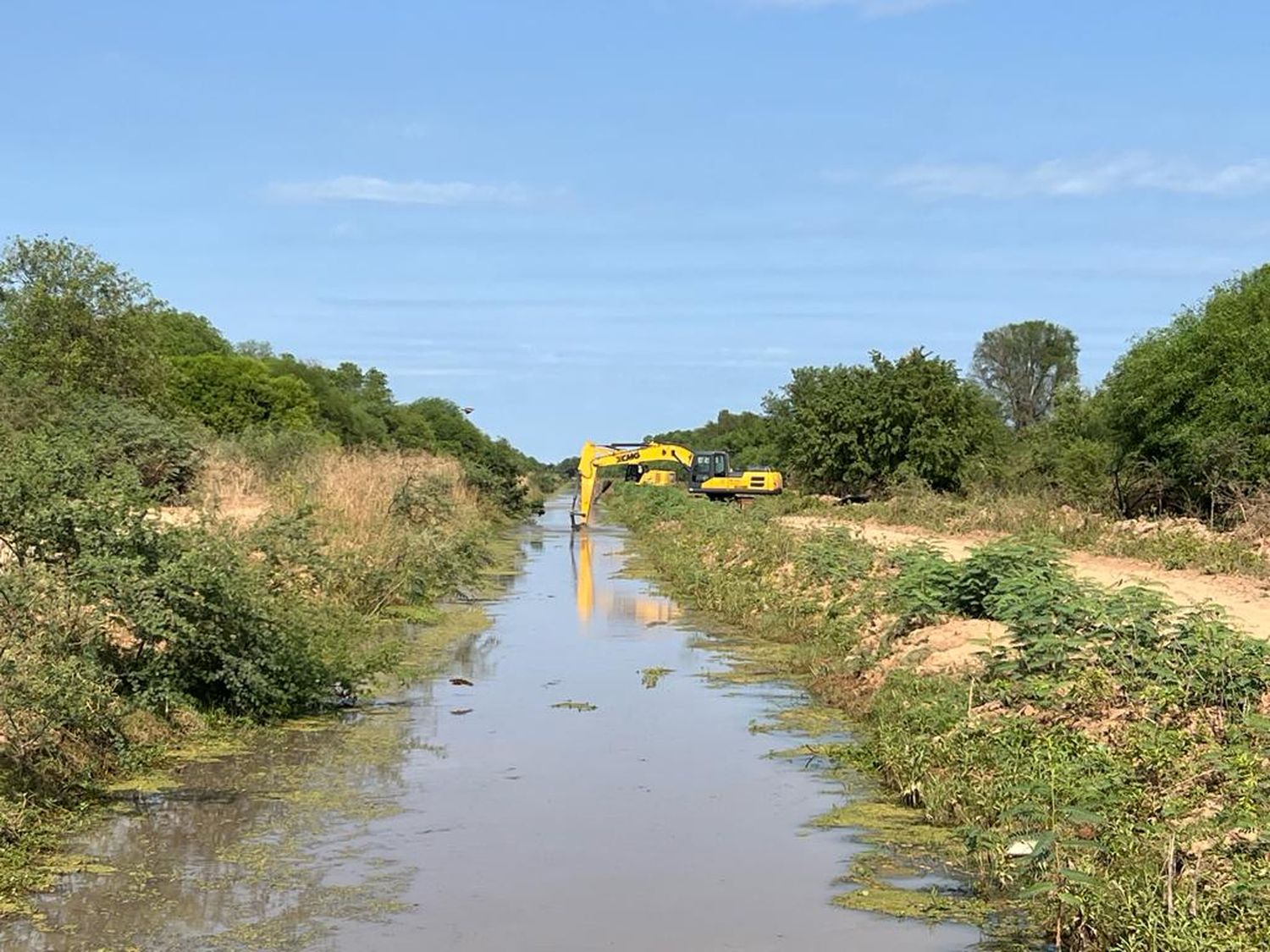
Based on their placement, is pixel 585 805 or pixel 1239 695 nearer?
pixel 1239 695

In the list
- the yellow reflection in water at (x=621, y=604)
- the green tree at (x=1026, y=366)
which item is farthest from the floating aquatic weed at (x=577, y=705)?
the green tree at (x=1026, y=366)

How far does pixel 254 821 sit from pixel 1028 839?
4970 millimetres

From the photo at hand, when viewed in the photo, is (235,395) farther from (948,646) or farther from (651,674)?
(948,646)

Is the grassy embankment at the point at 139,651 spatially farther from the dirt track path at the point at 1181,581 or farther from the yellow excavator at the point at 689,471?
the yellow excavator at the point at 689,471

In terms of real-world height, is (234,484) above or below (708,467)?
below

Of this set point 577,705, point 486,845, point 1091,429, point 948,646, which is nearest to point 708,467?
point 1091,429

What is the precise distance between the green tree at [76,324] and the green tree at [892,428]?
72.7 ft

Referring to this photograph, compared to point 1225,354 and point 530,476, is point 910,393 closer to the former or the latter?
point 1225,354

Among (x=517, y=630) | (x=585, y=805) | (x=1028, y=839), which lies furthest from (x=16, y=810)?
(x=517, y=630)

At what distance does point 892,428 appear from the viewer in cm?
4397

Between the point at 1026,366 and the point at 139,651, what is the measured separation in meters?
95.3

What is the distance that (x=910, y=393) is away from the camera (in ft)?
145

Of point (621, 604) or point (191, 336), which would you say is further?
point (191, 336)

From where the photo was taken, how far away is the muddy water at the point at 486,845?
6.89 m
